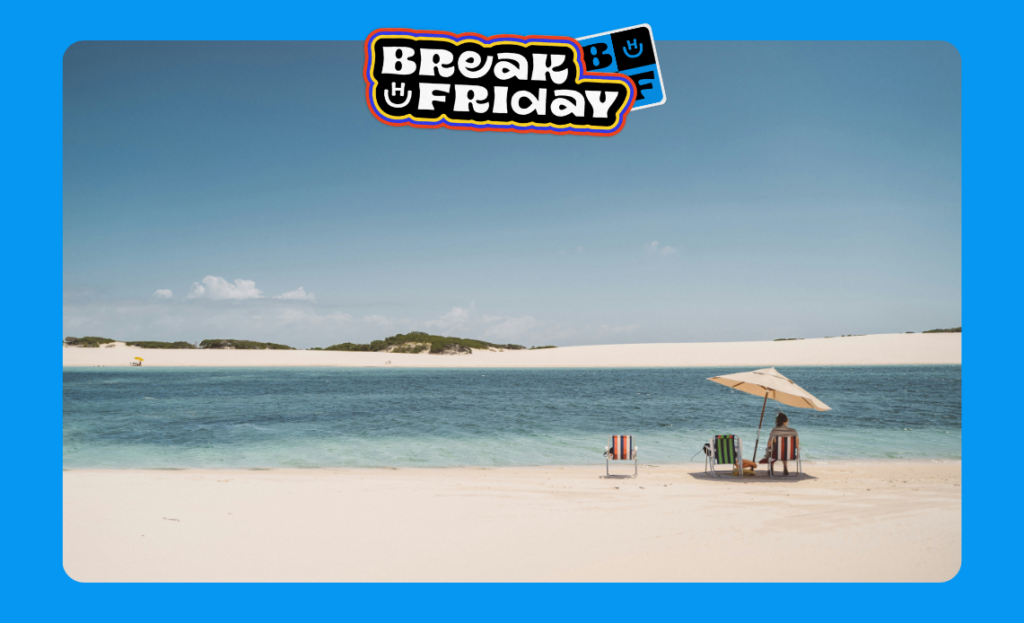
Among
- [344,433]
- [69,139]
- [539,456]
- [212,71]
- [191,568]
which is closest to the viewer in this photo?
[191,568]

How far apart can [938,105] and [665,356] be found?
173ft

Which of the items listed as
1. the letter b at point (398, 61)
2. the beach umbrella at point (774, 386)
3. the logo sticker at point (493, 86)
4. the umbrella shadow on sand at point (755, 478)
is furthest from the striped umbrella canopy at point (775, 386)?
the letter b at point (398, 61)

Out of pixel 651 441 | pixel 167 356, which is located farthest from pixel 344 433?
pixel 167 356

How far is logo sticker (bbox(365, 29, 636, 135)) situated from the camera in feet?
20.2

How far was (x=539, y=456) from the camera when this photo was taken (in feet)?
39.3

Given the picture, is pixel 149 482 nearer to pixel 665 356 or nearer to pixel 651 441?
pixel 651 441

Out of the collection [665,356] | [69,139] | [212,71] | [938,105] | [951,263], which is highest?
[212,71]

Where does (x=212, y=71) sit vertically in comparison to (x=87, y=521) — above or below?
above

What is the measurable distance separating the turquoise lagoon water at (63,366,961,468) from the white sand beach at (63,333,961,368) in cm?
2381

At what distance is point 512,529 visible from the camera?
20.5ft

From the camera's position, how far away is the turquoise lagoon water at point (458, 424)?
12.0m

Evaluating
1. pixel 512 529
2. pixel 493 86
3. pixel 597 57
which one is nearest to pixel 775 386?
pixel 512 529

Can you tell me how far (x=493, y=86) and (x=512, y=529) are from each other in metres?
4.75

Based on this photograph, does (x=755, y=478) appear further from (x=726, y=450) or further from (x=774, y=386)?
(x=774, y=386)
